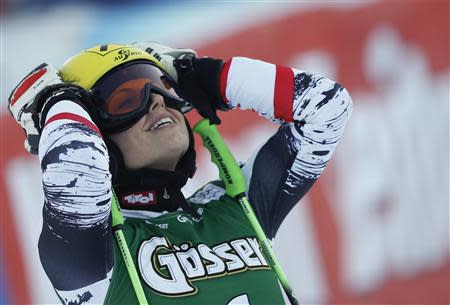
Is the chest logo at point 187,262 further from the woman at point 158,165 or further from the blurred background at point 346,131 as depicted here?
the blurred background at point 346,131

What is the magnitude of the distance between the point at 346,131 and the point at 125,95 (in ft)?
8.50

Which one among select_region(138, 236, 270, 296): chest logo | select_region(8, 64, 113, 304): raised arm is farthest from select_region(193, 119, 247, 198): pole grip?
select_region(8, 64, 113, 304): raised arm

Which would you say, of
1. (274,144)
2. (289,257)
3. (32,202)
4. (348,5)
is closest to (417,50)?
(348,5)

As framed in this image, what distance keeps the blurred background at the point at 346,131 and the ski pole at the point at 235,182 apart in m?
1.43

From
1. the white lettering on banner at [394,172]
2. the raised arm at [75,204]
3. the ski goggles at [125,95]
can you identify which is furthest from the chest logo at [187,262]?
the white lettering on banner at [394,172]

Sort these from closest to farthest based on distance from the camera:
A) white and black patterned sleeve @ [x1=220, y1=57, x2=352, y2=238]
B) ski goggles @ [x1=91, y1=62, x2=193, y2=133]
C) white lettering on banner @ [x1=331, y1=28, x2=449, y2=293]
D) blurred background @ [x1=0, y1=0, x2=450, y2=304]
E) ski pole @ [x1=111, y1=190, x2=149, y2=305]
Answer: ski pole @ [x1=111, y1=190, x2=149, y2=305] < ski goggles @ [x1=91, y1=62, x2=193, y2=133] < white and black patterned sleeve @ [x1=220, y1=57, x2=352, y2=238] < blurred background @ [x1=0, y1=0, x2=450, y2=304] < white lettering on banner @ [x1=331, y1=28, x2=449, y2=293]

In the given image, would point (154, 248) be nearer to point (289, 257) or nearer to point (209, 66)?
point (209, 66)

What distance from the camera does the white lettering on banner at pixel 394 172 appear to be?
5.38 metres

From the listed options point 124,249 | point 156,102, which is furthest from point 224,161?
point 124,249

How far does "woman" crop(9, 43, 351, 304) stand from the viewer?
2.63 m

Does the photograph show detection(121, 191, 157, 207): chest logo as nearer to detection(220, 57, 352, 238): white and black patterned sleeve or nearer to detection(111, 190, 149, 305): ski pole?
detection(111, 190, 149, 305): ski pole

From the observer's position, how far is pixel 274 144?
3.25 meters

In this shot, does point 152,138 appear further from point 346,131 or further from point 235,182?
point 346,131

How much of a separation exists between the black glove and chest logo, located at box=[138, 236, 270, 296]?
1.54ft
